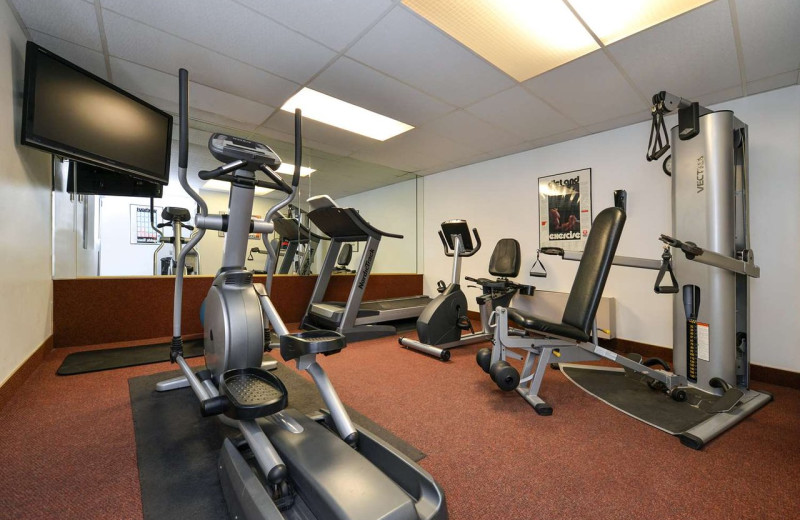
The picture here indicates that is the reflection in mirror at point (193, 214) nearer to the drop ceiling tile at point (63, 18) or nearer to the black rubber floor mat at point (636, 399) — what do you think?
the drop ceiling tile at point (63, 18)

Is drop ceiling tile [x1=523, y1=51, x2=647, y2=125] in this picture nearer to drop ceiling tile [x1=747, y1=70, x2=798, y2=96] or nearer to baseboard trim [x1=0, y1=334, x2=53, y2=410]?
drop ceiling tile [x1=747, y1=70, x2=798, y2=96]

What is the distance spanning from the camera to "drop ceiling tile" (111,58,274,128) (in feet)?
8.76

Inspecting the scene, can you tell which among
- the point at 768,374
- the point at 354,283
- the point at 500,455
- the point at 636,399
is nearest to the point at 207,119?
the point at 354,283

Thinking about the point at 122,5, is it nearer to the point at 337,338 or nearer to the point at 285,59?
the point at 285,59

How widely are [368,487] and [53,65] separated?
2978mm

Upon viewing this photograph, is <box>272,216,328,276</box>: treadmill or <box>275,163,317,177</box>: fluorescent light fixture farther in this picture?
<box>275,163,317,177</box>: fluorescent light fixture

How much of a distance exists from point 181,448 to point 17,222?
72.1 inches

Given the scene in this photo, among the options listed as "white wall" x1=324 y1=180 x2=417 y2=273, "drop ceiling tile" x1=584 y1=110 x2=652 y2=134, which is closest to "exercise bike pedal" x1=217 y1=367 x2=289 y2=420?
"drop ceiling tile" x1=584 y1=110 x2=652 y2=134

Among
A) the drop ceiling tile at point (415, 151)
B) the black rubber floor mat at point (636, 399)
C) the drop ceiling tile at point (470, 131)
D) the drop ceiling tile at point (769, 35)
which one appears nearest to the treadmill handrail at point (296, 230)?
the drop ceiling tile at point (415, 151)

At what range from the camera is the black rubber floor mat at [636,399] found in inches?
73.4

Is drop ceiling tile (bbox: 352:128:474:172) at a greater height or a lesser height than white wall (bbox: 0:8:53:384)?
greater

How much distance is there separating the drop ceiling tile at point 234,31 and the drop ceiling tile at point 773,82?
3.32 m

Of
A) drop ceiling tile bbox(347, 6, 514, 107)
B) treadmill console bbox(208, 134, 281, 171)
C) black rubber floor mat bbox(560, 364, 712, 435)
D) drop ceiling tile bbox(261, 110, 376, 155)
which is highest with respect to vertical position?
drop ceiling tile bbox(261, 110, 376, 155)

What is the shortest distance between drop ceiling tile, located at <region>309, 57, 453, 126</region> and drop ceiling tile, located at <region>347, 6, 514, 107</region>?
0.33 ft
